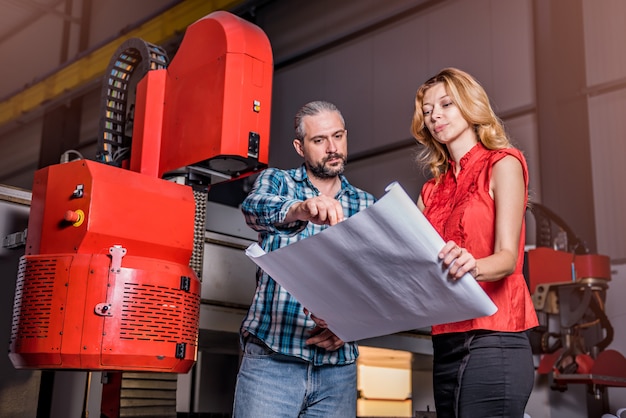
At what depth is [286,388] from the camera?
1332mm

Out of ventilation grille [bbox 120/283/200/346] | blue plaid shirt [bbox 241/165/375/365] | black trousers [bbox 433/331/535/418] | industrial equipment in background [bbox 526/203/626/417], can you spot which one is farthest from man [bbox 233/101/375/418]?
industrial equipment in background [bbox 526/203/626/417]

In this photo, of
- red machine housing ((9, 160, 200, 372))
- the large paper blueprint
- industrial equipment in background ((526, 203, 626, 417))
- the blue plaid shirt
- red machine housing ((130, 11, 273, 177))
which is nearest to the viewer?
the large paper blueprint

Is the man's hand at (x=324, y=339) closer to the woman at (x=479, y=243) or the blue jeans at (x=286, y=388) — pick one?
the blue jeans at (x=286, y=388)

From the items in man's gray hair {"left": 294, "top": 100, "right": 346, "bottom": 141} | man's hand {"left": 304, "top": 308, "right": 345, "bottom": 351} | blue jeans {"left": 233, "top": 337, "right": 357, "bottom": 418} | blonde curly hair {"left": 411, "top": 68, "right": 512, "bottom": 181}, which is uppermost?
man's gray hair {"left": 294, "top": 100, "right": 346, "bottom": 141}

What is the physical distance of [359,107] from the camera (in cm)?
632

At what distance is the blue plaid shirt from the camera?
1.32 meters

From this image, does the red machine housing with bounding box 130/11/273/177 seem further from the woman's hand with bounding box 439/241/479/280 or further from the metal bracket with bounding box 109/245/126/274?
the woman's hand with bounding box 439/241/479/280

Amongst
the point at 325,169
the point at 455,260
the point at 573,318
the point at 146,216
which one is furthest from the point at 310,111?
the point at 573,318

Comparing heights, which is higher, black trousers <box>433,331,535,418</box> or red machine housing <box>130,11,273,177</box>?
red machine housing <box>130,11,273,177</box>

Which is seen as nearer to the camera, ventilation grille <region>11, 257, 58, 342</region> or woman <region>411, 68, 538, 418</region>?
woman <region>411, 68, 538, 418</region>

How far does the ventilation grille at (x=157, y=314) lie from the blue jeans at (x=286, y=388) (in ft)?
0.89

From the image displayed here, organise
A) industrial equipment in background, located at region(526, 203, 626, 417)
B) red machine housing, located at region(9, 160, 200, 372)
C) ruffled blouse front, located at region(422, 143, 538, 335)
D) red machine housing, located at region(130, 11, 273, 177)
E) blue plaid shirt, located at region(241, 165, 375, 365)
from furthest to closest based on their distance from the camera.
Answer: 1. industrial equipment in background, located at region(526, 203, 626, 417)
2. red machine housing, located at region(130, 11, 273, 177)
3. red machine housing, located at region(9, 160, 200, 372)
4. blue plaid shirt, located at region(241, 165, 375, 365)
5. ruffled blouse front, located at region(422, 143, 538, 335)

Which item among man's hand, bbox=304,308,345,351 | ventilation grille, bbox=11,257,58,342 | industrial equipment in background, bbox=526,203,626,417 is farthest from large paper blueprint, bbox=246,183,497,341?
industrial equipment in background, bbox=526,203,626,417

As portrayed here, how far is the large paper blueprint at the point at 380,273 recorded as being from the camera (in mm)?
881
